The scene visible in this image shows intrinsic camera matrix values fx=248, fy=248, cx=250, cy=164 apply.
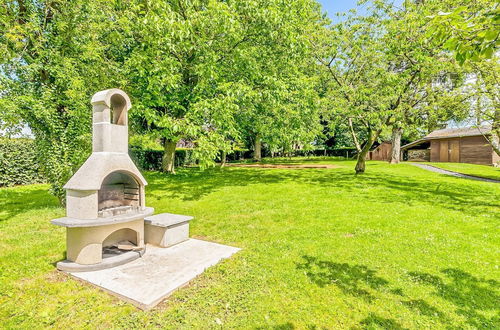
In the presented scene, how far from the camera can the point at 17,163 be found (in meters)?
14.3

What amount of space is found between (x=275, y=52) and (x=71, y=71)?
8.77 metres

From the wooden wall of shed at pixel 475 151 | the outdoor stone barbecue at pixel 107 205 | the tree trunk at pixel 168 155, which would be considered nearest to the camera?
the outdoor stone barbecue at pixel 107 205

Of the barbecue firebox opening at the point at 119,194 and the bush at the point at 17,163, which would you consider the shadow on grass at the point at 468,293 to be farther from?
the bush at the point at 17,163

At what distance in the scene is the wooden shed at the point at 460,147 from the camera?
25552mm

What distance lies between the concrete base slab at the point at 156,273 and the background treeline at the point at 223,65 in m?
4.32

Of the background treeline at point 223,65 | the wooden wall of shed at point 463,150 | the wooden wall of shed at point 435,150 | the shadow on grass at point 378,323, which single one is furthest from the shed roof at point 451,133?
the shadow on grass at point 378,323

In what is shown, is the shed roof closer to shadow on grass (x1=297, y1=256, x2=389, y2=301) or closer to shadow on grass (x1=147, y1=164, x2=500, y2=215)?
shadow on grass (x1=147, y1=164, x2=500, y2=215)

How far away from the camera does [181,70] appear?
11414 mm

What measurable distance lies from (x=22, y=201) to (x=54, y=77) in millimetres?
5710

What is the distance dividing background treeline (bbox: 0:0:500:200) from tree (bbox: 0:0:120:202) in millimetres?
37

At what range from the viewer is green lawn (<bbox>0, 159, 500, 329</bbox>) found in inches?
128

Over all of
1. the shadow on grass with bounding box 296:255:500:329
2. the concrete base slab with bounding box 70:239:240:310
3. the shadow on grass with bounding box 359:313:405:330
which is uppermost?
the concrete base slab with bounding box 70:239:240:310

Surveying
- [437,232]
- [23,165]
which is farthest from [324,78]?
[23,165]

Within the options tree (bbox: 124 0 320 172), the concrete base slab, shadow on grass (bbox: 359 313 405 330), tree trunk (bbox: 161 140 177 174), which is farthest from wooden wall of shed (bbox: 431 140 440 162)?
shadow on grass (bbox: 359 313 405 330)
